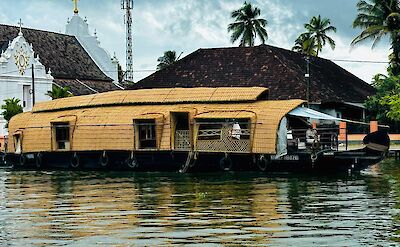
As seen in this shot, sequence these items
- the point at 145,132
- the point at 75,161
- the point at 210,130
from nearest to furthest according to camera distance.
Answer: the point at 210,130 < the point at 145,132 < the point at 75,161

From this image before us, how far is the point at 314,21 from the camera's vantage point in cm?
6850

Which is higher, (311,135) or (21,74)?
(21,74)

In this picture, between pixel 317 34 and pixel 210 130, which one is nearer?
pixel 210 130

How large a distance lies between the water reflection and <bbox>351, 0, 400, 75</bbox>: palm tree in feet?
70.0

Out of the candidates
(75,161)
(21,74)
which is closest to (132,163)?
(75,161)

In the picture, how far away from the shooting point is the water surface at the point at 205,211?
1326 centimetres

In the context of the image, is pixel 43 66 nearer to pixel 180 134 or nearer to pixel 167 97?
pixel 167 97

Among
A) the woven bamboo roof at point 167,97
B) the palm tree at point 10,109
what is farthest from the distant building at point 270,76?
the woven bamboo roof at point 167,97

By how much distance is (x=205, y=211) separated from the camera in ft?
56.1

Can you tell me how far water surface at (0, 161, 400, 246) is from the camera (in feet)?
43.5

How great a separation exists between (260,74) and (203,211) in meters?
33.0

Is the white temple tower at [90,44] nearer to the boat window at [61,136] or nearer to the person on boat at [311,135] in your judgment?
the boat window at [61,136]

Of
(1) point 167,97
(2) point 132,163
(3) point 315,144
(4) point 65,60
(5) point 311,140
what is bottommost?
(2) point 132,163

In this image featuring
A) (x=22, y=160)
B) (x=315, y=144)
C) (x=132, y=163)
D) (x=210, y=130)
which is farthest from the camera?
(x=22, y=160)
